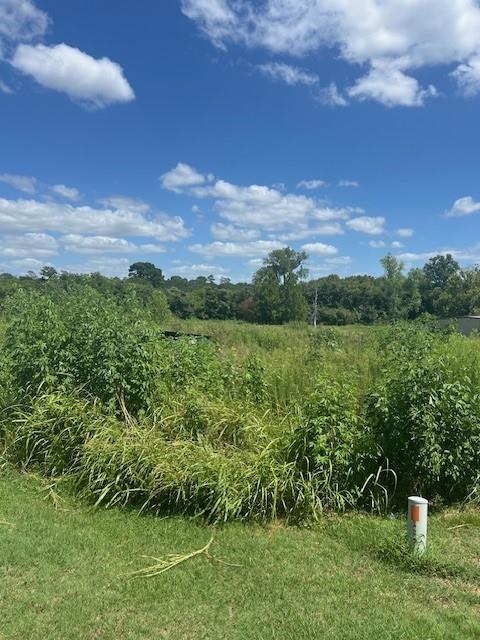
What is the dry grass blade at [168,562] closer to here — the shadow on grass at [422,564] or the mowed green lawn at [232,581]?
the mowed green lawn at [232,581]

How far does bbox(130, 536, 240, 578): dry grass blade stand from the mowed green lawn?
0.16 feet

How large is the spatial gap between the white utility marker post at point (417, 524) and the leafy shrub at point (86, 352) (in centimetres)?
289

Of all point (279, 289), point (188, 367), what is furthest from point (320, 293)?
point (188, 367)

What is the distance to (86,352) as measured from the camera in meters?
5.77

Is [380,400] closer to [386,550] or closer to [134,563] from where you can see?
[386,550]

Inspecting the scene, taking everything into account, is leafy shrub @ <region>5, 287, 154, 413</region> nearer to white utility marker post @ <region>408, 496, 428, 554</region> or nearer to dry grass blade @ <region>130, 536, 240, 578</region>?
dry grass blade @ <region>130, 536, 240, 578</region>

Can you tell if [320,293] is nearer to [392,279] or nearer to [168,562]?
[392,279]

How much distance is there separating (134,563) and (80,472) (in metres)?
1.60

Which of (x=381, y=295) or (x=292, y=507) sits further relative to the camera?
(x=381, y=295)

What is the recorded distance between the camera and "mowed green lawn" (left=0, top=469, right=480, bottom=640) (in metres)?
2.76

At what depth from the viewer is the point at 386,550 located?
3604 millimetres

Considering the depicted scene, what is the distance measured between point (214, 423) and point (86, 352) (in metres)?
1.62

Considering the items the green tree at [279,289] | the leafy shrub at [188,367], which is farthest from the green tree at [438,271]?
the leafy shrub at [188,367]

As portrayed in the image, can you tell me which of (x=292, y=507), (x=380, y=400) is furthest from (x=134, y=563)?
(x=380, y=400)
